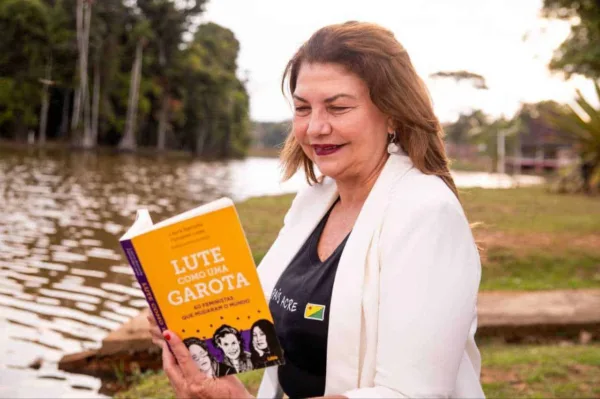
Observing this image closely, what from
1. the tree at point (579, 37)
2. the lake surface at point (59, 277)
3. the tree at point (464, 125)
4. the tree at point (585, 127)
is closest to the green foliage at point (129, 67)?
the lake surface at point (59, 277)

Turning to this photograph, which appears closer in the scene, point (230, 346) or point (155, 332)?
point (230, 346)

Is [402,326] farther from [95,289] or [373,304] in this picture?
[95,289]

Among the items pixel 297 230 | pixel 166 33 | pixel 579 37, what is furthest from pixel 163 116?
pixel 297 230

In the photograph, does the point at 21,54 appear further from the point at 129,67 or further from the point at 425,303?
the point at 425,303

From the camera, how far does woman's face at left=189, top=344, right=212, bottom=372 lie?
1.70 m

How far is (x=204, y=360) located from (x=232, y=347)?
10 centimetres

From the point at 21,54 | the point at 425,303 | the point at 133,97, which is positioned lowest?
the point at 425,303

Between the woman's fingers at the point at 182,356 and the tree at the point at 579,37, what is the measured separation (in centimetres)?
919

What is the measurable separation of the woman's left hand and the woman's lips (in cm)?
74

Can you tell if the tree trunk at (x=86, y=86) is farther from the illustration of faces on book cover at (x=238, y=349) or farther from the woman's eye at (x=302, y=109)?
the illustration of faces on book cover at (x=238, y=349)

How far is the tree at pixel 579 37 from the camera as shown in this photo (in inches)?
391

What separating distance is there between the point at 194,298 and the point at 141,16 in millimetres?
39499

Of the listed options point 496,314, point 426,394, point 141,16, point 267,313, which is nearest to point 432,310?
point 426,394

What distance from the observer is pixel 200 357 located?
5.63ft
